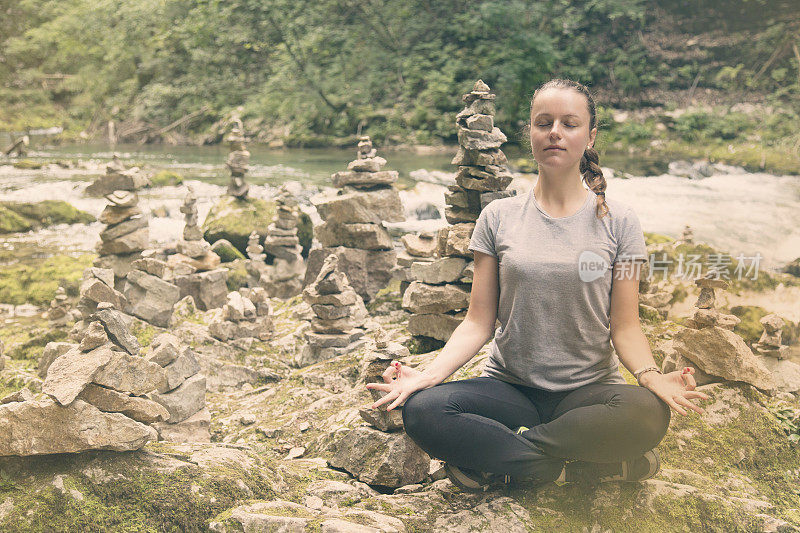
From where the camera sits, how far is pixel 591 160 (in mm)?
2430

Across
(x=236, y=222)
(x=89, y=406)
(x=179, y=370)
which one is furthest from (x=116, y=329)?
(x=236, y=222)

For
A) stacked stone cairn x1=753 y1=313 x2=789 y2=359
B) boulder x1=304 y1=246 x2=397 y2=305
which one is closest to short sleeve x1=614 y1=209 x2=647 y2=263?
stacked stone cairn x1=753 y1=313 x2=789 y2=359

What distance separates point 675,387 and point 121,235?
543 cm

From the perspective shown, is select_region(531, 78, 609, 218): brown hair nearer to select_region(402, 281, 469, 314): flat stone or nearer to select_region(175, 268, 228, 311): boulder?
select_region(402, 281, 469, 314): flat stone

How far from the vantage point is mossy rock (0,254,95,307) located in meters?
7.05

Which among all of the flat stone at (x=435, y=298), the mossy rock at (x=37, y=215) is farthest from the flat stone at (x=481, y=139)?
the mossy rock at (x=37, y=215)

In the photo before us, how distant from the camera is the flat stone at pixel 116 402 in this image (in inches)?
90.7

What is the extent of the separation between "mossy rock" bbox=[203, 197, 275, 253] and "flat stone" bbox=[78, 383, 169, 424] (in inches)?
231

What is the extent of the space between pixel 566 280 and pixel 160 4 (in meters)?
14.8

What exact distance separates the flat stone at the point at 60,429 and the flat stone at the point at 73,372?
0.04m

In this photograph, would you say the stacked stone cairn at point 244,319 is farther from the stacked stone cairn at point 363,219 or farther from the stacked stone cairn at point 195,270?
the stacked stone cairn at point 363,219

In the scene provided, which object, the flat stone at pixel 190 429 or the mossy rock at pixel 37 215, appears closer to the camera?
the flat stone at pixel 190 429

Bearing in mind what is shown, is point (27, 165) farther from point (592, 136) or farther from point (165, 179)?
point (592, 136)

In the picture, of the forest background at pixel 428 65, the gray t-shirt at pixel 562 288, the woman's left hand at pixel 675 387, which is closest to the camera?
the woman's left hand at pixel 675 387
